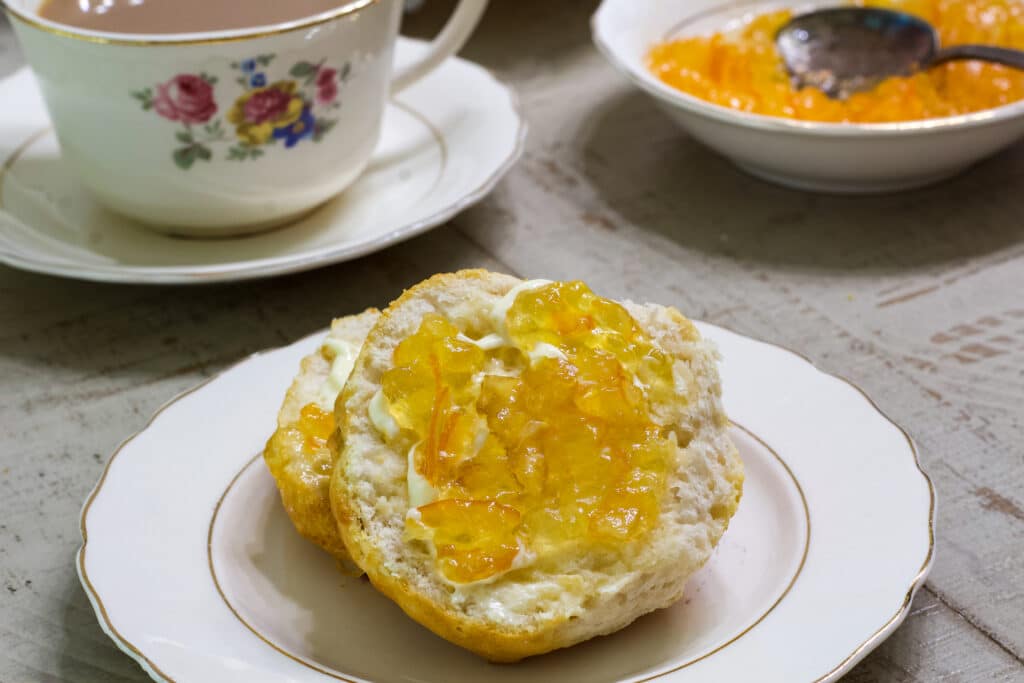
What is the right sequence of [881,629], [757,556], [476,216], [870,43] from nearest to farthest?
1. [881,629]
2. [757,556]
3. [476,216]
4. [870,43]

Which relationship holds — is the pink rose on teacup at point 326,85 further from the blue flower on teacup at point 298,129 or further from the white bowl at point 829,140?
the white bowl at point 829,140

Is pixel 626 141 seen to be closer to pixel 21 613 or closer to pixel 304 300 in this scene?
pixel 304 300

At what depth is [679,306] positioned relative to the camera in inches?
63.1

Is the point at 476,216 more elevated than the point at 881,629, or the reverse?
the point at 881,629

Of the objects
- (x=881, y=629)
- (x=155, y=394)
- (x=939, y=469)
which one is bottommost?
(x=155, y=394)

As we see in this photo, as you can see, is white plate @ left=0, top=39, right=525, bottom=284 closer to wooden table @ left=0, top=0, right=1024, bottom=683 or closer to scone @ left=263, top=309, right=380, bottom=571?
wooden table @ left=0, top=0, right=1024, bottom=683

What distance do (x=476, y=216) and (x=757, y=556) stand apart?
925 millimetres

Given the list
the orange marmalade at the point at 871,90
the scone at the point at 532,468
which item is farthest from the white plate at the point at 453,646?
the orange marmalade at the point at 871,90

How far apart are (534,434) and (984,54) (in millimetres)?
1317

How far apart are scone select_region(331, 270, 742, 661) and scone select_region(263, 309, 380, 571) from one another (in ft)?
0.19

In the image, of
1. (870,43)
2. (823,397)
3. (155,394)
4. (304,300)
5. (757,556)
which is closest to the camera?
(757,556)

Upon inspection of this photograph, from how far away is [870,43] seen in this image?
203 centimetres

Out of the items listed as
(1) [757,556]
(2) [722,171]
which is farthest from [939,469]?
(2) [722,171]

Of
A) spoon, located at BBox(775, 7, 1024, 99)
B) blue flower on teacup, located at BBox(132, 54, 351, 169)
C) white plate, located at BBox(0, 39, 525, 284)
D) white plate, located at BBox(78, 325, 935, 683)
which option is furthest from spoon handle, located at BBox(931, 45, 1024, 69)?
blue flower on teacup, located at BBox(132, 54, 351, 169)
